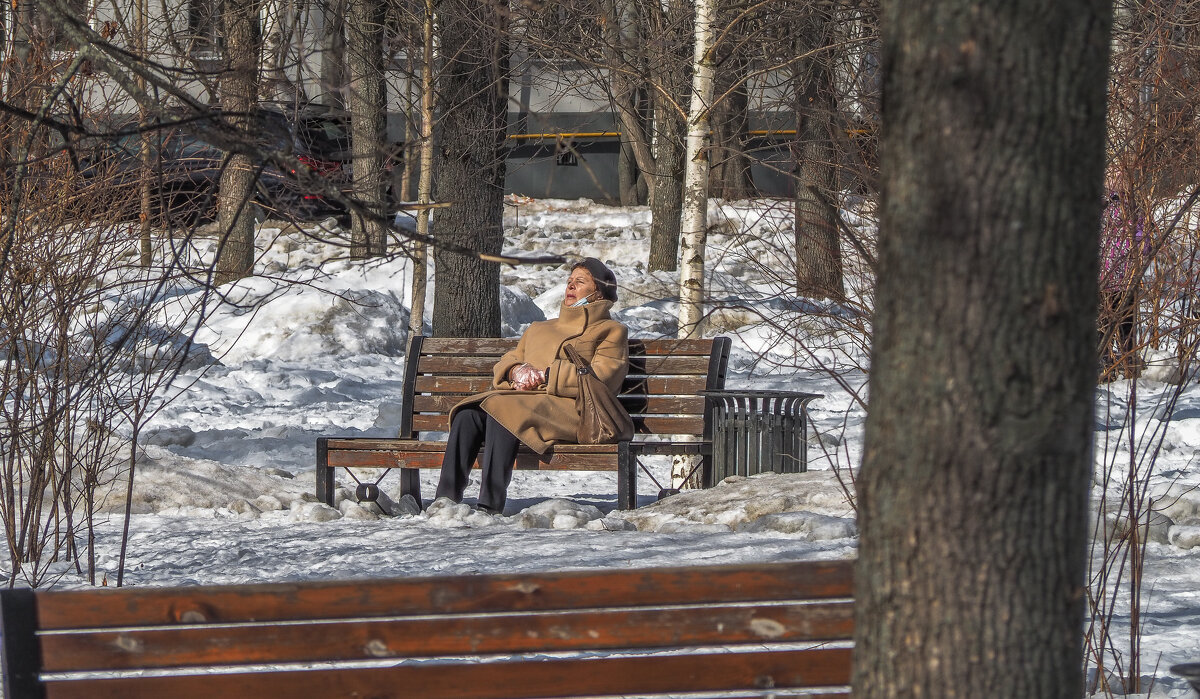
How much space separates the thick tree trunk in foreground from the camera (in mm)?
1677

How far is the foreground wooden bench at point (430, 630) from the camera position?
2182 mm

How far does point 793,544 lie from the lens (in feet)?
16.6

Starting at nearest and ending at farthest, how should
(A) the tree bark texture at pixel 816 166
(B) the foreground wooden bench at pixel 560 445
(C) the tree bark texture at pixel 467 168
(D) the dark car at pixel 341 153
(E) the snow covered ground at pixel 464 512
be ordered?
(D) the dark car at pixel 341 153 < (A) the tree bark texture at pixel 816 166 < (E) the snow covered ground at pixel 464 512 < (B) the foreground wooden bench at pixel 560 445 < (C) the tree bark texture at pixel 467 168

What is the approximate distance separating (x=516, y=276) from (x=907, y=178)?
41.5 ft

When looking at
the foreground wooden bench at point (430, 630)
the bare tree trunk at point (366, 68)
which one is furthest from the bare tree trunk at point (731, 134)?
the foreground wooden bench at point (430, 630)

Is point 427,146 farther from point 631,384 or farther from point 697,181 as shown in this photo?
point 631,384

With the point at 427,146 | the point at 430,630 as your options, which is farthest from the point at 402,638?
the point at 427,146

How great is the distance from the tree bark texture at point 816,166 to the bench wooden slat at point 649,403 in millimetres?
871

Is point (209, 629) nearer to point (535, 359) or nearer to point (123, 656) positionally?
point (123, 656)

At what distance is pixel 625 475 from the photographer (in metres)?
5.99

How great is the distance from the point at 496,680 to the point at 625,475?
148 inches

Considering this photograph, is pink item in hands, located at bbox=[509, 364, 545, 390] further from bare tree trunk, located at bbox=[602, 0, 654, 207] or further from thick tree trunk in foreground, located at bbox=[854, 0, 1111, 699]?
thick tree trunk in foreground, located at bbox=[854, 0, 1111, 699]

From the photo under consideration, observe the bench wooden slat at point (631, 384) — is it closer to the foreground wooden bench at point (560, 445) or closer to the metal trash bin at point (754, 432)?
the foreground wooden bench at point (560, 445)

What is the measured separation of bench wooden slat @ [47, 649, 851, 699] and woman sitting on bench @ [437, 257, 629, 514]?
3.74m
